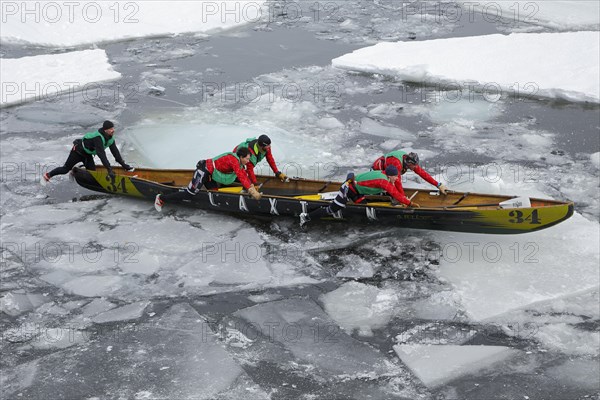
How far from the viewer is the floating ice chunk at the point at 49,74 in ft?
42.8

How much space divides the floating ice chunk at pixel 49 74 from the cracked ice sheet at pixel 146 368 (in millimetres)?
7535

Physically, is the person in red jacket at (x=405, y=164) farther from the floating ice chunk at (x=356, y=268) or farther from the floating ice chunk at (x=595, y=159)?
the floating ice chunk at (x=595, y=159)

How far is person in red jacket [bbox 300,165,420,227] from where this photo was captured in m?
8.09

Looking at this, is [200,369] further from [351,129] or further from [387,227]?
[351,129]

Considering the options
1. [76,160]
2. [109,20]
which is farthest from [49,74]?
[76,160]

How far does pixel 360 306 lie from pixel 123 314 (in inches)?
96.5

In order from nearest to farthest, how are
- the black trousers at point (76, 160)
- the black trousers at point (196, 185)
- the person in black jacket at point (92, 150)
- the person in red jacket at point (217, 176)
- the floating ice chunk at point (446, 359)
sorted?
the floating ice chunk at point (446, 359) < the person in red jacket at point (217, 176) < the black trousers at point (196, 185) < the person in black jacket at point (92, 150) < the black trousers at point (76, 160)

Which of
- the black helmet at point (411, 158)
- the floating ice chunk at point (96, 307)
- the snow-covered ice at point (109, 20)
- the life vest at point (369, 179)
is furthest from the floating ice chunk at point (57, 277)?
the snow-covered ice at point (109, 20)

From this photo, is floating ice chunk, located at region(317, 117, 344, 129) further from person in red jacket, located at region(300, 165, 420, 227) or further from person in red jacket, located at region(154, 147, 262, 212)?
person in red jacket, located at region(300, 165, 420, 227)

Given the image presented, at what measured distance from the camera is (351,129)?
11477 mm

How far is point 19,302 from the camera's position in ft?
24.3

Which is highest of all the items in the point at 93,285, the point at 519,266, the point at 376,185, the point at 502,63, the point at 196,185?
the point at 502,63

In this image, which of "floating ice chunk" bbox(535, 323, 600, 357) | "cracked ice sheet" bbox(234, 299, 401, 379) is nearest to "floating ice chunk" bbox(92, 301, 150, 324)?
"cracked ice sheet" bbox(234, 299, 401, 379)

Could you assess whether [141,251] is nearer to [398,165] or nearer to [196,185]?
[196,185]
